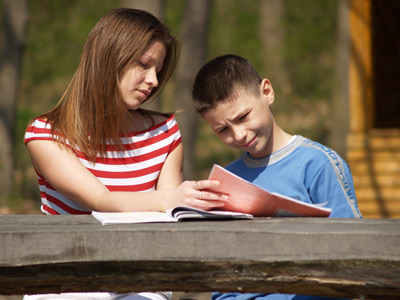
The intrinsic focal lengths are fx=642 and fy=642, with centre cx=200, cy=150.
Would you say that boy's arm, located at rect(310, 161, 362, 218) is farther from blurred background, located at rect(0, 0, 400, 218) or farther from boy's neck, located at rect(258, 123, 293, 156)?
blurred background, located at rect(0, 0, 400, 218)

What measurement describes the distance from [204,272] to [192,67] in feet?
26.2

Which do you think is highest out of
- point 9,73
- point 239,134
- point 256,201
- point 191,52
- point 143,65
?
point 191,52

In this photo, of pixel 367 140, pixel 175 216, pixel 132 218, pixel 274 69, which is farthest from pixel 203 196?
pixel 274 69

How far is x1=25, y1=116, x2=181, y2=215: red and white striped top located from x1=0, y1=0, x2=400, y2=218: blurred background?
2071 millimetres

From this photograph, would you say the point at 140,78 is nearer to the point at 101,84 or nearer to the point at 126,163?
the point at 101,84

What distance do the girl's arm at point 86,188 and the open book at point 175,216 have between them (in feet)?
0.35

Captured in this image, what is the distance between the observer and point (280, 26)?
55.5 feet

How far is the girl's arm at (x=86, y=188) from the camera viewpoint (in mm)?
2480

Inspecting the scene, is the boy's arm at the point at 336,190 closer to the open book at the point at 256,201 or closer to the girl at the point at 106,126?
the open book at the point at 256,201

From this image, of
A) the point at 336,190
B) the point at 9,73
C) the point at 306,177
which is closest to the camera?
the point at 336,190

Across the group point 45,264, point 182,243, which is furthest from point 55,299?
point 182,243

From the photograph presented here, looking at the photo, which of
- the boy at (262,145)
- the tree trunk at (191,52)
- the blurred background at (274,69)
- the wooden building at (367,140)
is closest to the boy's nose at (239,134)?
the boy at (262,145)

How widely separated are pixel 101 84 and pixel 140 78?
18 centimetres

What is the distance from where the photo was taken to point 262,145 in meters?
2.78
